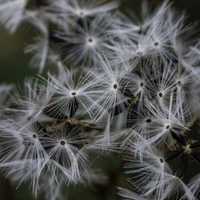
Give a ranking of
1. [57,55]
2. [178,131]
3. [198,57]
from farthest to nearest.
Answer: [57,55]
[198,57]
[178,131]

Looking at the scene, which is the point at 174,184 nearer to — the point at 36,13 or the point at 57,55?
the point at 57,55

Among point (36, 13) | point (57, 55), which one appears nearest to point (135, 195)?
point (57, 55)

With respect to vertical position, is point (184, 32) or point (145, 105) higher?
point (184, 32)

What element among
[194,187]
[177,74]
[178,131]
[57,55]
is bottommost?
[194,187]

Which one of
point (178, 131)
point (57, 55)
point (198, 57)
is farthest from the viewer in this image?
point (57, 55)

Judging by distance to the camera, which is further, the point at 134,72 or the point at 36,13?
the point at 36,13

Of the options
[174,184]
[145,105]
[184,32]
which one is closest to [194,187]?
[174,184]
